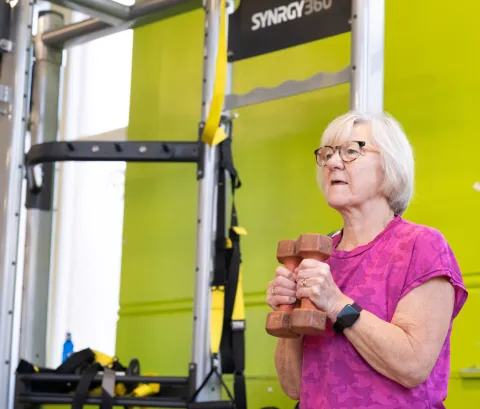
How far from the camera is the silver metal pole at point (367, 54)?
2.27 meters

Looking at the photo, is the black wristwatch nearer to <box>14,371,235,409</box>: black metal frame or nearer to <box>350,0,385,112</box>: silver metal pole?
<box>350,0,385,112</box>: silver metal pole

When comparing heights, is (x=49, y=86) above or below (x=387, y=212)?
above

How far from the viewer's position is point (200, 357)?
2584 mm

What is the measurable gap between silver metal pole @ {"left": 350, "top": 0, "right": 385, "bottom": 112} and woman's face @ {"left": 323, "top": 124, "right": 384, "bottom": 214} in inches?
30.7

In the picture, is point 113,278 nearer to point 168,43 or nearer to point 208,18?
point 168,43

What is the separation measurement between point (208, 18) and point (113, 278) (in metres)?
1.48

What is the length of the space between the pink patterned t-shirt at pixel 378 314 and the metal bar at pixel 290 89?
100 cm

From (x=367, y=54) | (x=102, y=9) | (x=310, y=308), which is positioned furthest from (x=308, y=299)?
(x=102, y=9)

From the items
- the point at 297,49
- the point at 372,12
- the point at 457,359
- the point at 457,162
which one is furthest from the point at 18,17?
the point at 457,359

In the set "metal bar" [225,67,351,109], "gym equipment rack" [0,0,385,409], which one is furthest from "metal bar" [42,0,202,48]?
"metal bar" [225,67,351,109]

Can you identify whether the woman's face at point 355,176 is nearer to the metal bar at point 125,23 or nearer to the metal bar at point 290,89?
the metal bar at point 290,89

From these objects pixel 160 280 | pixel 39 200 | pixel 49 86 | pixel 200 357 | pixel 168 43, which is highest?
pixel 168 43

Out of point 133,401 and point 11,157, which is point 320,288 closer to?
point 133,401

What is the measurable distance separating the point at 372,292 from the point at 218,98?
1279 millimetres
